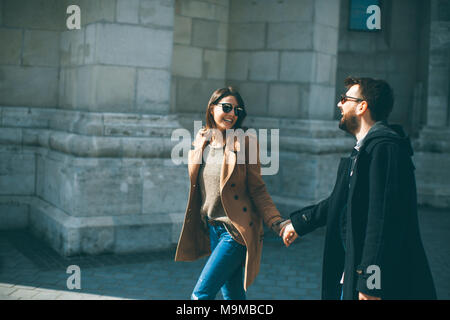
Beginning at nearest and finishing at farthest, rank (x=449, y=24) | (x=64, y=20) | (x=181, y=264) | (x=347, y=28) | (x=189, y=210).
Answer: (x=189, y=210), (x=181, y=264), (x=64, y=20), (x=449, y=24), (x=347, y=28)

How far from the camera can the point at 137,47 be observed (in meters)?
6.59

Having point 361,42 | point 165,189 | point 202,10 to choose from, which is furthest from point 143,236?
point 361,42

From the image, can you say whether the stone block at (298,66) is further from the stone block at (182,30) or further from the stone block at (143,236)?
the stone block at (143,236)

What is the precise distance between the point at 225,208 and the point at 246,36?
5.79 m

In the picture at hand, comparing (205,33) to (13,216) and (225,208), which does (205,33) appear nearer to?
(13,216)

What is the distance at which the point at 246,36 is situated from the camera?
29.1ft

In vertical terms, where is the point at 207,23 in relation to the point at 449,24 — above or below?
below

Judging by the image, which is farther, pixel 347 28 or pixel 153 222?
pixel 347 28

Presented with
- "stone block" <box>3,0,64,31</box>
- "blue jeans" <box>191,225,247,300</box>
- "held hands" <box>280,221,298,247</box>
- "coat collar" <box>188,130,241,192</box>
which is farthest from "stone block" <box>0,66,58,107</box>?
"held hands" <box>280,221,298,247</box>

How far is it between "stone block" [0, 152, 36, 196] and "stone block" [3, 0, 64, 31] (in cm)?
177

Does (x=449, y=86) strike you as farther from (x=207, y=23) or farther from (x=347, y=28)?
(x=207, y=23)

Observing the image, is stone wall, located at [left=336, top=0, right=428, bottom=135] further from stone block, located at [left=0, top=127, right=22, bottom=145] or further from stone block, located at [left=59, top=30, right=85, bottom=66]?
stone block, located at [left=0, top=127, right=22, bottom=145]
